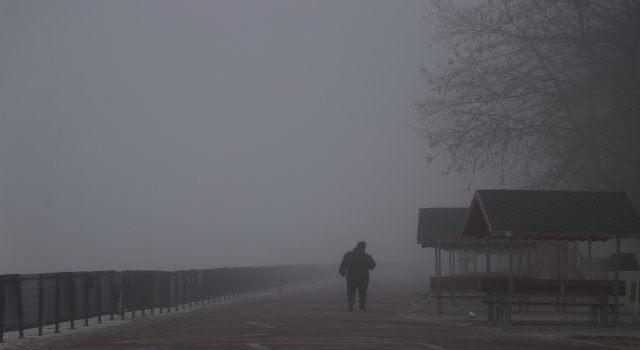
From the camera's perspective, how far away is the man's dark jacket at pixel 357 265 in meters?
27.7

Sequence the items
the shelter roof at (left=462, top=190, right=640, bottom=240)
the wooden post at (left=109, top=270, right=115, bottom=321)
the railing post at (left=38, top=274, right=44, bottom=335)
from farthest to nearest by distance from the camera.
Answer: the wooden post at (left=109, top=270, right=115, bottom=321), the shelter roof at (left=462, top=190, right=640, bottom=240), the railing post at (left=38, top=274, right=44, bottom=335)

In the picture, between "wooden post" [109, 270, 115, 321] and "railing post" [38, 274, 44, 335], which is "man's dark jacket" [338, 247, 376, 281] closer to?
"wooden post" [109, 270, 115, 321]

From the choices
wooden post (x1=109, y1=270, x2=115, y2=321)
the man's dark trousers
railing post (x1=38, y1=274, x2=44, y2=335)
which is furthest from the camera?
the man's dark trousers

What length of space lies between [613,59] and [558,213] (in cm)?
552

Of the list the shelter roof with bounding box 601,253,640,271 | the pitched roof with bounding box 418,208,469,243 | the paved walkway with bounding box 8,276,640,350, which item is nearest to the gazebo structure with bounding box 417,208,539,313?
the pitched roof with bounding box 418,208,469,243

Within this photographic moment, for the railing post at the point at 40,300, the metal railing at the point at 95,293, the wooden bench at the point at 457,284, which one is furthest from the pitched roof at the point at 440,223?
the railing post at the point at 40,300

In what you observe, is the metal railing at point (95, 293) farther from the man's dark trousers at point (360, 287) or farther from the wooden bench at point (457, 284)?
the wooden bench at point (457, 284)

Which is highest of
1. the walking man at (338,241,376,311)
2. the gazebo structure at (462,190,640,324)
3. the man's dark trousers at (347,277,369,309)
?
the gazebo structure at (462,190,640,324)

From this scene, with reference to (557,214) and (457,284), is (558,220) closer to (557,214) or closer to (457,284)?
(557,214)

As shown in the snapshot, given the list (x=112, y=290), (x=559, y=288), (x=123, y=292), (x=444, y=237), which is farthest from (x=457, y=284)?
(x=112, y=290)

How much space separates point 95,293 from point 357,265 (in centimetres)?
831

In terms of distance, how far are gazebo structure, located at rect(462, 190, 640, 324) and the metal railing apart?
954 centimetres

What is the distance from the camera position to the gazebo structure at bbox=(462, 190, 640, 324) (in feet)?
68.7

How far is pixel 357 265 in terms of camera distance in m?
27.9
